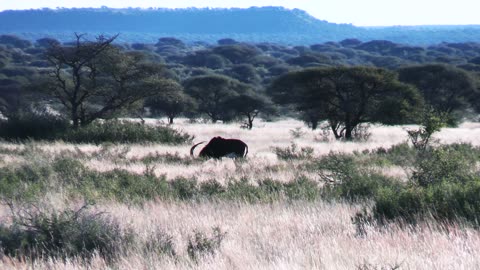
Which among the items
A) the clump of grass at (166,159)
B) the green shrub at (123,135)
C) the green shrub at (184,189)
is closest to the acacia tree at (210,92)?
the green shrub at (123,135)

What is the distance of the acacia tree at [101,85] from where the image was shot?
26.4 metres

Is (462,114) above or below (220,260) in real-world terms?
below

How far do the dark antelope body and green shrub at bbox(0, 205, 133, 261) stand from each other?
10.9 meters

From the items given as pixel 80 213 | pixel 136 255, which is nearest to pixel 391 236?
pixel 136 255

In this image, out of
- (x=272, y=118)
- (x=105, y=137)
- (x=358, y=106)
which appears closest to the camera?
(x=105, y=137)

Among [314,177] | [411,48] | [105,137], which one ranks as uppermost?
[314,177]

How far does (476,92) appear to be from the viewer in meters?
45.9

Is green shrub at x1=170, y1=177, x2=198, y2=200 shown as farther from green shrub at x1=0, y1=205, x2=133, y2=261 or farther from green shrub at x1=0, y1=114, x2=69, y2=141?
green shrub at x1=0, y1=114, x2=69, y2=141

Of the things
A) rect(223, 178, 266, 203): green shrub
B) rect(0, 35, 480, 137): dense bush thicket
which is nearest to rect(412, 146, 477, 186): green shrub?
rect(223, 178, 266, 203): green shrub

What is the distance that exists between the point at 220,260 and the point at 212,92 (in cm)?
4486

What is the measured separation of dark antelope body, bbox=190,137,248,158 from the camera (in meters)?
16.7

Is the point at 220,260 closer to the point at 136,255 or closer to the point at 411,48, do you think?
the point at 136,255

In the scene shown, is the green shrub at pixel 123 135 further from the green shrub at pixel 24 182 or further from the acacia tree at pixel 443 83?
the acacia tree at pixel 443 83

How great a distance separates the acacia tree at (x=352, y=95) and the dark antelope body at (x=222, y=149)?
41.8ft
